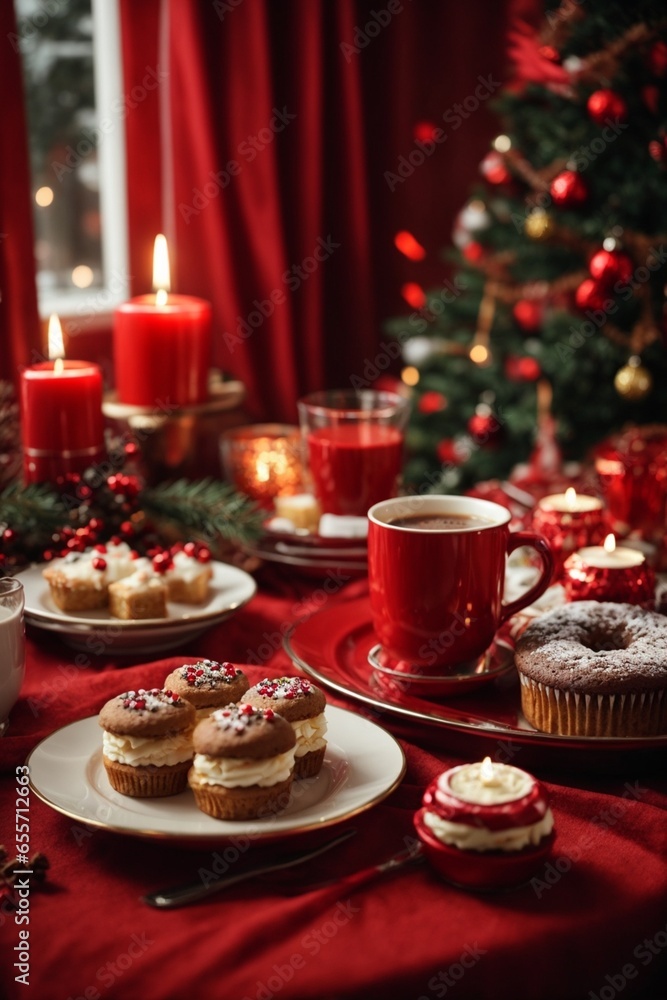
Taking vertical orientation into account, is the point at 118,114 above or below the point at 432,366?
above

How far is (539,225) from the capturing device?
6.53 feet

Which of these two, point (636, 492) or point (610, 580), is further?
point (636, 492)

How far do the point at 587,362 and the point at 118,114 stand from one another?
107 centimetres

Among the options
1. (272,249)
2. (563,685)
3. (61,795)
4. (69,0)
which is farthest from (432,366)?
(61,795)

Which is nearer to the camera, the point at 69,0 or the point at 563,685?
the point at 563,685

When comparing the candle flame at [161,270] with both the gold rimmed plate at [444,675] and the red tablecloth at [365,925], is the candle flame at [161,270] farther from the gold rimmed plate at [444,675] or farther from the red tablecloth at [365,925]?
the red tablecloth at [365,925]

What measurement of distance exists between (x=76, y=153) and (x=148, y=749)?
1.62m

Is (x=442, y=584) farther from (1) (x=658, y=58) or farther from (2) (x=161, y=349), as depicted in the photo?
(1) (x=658, y=58)

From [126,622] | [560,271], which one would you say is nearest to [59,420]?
[126,622]

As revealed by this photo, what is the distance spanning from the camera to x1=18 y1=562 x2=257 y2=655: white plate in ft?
4.16

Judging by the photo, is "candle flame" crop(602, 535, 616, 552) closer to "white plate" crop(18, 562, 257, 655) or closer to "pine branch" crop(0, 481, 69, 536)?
"white plate" crop(18, 562, 257, 655)

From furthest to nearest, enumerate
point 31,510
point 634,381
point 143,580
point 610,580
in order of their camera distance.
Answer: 1. point 634,381
2. point 31,510
3. point 143,580
4. point 610,580

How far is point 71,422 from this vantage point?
147cm

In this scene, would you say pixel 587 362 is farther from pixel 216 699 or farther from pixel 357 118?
pixel 216 699
